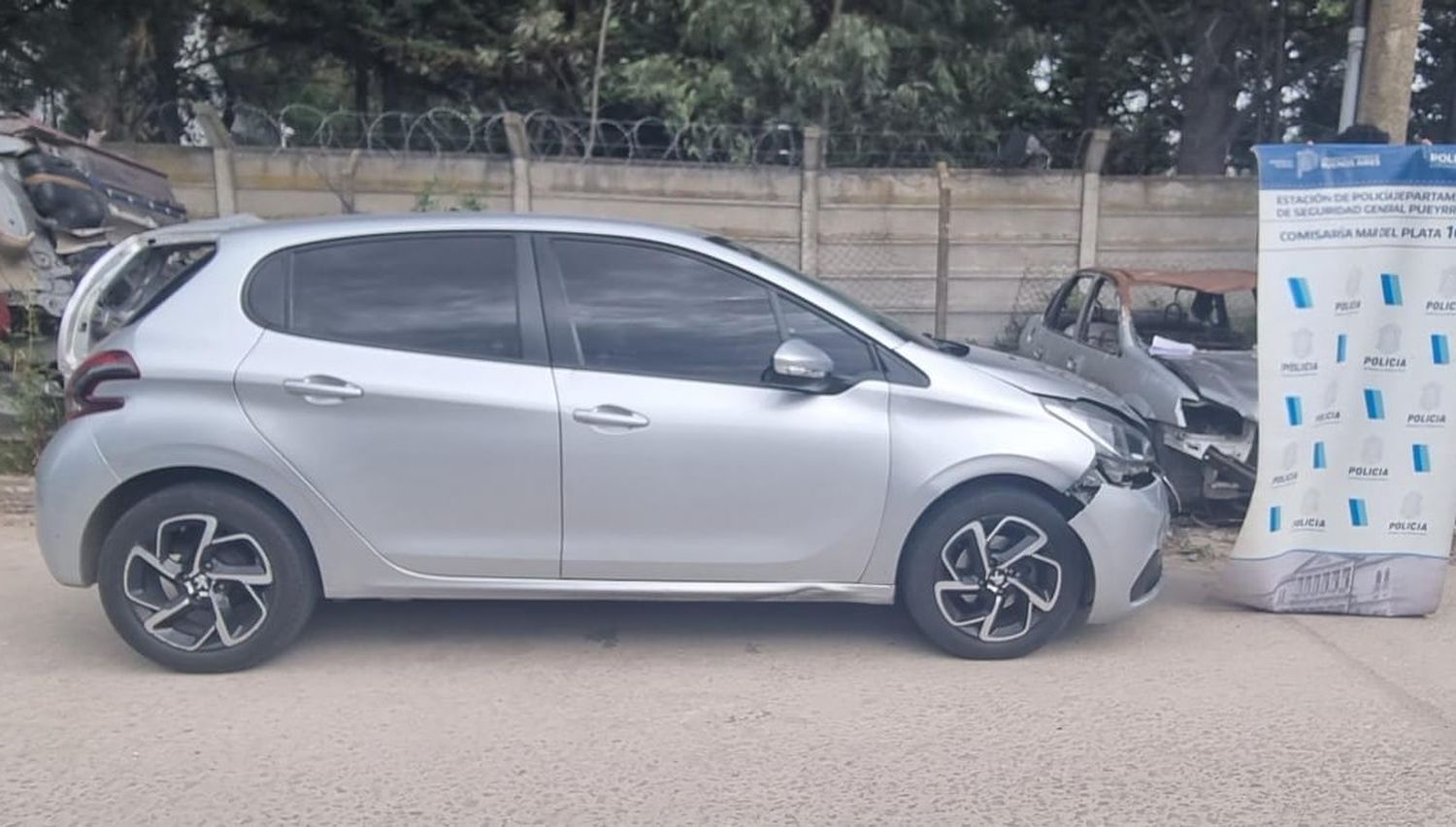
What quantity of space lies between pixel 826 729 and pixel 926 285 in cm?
687

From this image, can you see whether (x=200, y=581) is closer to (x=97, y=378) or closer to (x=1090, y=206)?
(x=97, y=378)

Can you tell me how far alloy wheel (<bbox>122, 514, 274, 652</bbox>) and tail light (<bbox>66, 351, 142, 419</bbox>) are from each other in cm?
53

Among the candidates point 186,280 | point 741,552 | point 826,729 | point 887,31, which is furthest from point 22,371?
point 887,31

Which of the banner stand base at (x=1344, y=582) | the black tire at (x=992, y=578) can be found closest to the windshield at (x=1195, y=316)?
the banner stand base at (x=1344, y=582)

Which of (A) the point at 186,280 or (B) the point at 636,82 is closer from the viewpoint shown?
(A) the point at 186,280

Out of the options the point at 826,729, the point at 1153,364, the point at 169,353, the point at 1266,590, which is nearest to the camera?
the point at 826,729

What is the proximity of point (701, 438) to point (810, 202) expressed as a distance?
602 centimetres

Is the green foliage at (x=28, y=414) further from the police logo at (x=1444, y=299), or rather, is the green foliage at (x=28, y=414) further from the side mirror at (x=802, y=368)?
the police logo at (x=1444, y=299)

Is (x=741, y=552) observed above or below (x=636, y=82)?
below

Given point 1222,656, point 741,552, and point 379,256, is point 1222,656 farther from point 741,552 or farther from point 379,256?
point 379,256

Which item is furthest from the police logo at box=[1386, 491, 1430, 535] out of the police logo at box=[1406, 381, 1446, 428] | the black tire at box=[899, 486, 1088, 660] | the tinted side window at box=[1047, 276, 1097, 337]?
the tinted side window at box=[1047, 276, 1097, 337]

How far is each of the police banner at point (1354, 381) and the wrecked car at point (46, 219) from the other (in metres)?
Result: 7.09

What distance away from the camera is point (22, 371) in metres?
7.74

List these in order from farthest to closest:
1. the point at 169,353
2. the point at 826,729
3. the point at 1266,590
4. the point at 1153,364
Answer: the point at 1153,364
the point at 1266,590
the point at 169,353
the point at 826,729
